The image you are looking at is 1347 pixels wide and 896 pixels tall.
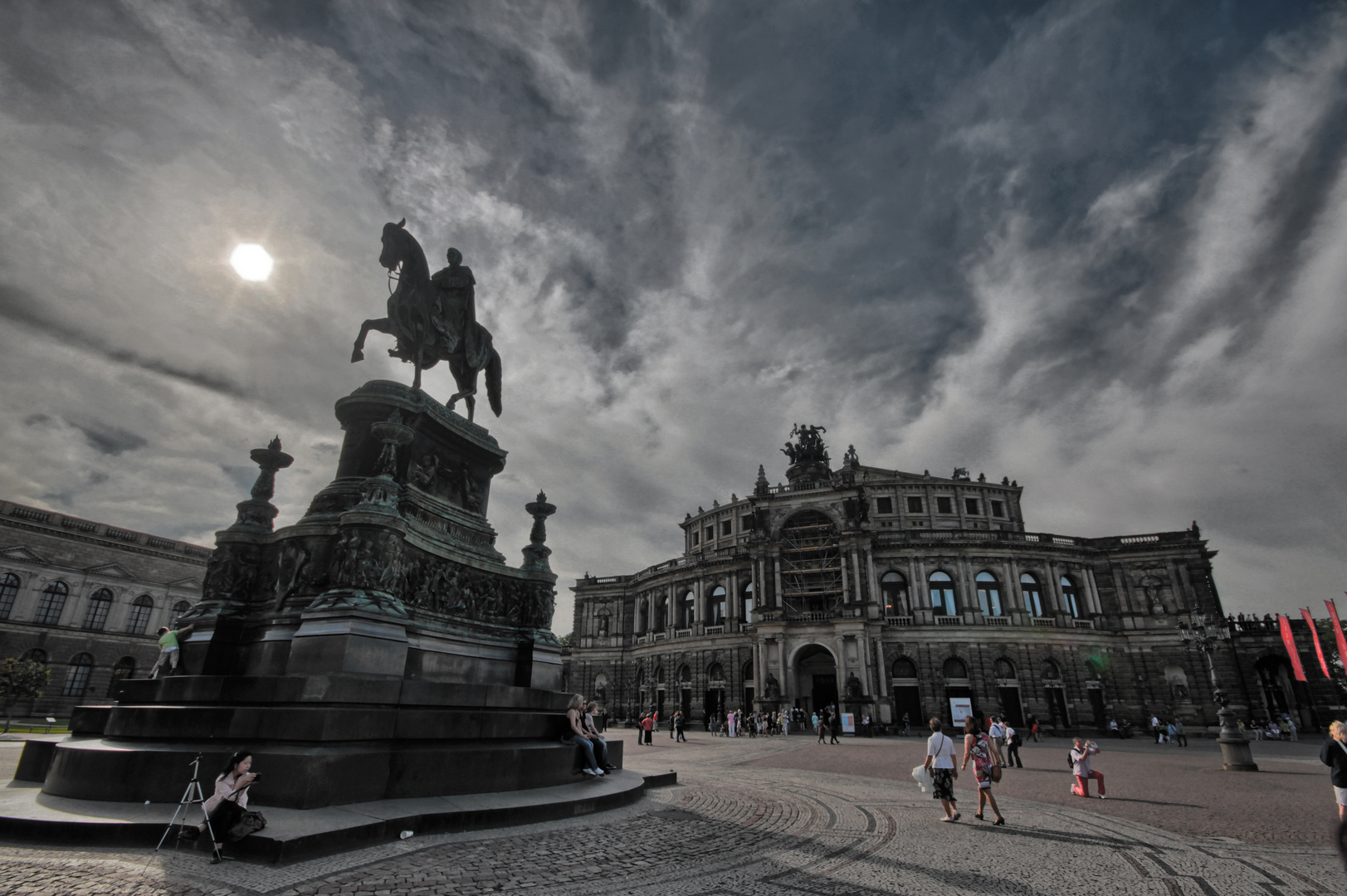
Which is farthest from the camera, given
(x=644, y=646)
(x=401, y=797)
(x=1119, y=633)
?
(x=644, y=646)

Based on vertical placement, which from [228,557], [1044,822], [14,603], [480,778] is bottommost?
[1044,822]

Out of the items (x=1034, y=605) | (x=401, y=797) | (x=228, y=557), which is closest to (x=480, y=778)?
(x=401, y=797)

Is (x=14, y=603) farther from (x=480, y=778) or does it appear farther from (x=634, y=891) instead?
(x=634, y=891)

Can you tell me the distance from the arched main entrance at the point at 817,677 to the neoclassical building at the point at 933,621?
0.11 m

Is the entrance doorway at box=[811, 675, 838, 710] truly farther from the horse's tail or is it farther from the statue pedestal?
the horse's tail

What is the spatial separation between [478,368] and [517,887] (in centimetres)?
896

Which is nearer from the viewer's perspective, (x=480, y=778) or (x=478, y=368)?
(x=480, y=778)

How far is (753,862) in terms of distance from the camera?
19.4 ft

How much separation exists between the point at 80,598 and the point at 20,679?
10791 millimetres

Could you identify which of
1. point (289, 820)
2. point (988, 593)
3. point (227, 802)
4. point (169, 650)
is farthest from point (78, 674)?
point (988, 593)

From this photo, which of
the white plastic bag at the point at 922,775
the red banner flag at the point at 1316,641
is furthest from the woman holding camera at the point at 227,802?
the red banner flag at the point at 1316,641

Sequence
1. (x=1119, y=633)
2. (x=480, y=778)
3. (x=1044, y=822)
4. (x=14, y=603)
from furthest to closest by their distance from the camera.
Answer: (x=1119, y=633), (x=14, y=603), (x=1044, y=822), (x=480, y=778)

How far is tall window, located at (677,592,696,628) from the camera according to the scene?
5088 centimetres

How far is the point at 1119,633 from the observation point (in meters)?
41.1
